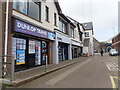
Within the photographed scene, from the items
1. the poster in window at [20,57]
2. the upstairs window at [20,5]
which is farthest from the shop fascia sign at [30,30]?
the poster in window at [20,57]

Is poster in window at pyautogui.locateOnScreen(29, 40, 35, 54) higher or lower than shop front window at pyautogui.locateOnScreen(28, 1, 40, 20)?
lower

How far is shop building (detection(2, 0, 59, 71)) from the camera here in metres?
8.07

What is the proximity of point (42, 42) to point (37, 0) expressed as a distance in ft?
13.1

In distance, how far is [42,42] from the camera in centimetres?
1244

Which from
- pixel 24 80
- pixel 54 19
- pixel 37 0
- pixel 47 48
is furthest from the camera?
pixel 54 19

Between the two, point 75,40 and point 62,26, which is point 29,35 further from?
point 75,40

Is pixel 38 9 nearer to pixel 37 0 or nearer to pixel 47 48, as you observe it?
pixel 37 0

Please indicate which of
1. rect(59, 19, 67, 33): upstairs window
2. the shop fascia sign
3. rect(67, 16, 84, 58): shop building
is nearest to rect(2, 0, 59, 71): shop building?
the shop fascia sign

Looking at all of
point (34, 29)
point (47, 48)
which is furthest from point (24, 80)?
point (47, 48)

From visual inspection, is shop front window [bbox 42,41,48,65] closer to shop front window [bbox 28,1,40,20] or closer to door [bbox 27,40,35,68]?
door [bbox 27,40,35,68]

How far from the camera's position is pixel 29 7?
10.4 metres

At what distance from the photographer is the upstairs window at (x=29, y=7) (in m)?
8.98

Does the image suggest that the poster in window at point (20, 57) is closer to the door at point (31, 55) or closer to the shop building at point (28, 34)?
the shop building at point (28, 34)

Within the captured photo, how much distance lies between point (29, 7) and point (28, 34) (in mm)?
2579
